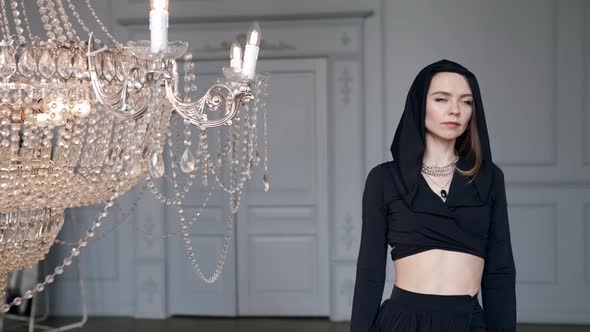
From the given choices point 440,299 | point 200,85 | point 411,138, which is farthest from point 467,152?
point 200,85

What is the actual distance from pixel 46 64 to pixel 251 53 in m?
0.42

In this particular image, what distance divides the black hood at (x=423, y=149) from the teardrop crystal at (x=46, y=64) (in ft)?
2.78

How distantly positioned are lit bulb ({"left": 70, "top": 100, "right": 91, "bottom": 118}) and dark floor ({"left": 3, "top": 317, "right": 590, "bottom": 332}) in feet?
10.1

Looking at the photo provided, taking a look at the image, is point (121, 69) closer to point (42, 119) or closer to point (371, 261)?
point (42, 119)

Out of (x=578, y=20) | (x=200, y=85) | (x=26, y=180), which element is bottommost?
(x=26, y=180)

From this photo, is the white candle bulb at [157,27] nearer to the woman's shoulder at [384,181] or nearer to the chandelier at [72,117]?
the chandelier at [72,117]

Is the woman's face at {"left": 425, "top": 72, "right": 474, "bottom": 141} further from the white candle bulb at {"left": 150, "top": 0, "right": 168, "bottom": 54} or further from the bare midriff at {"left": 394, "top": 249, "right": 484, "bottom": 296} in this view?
the white candle bulb at {"left": 150, "top": 0, "right": 168, "bottom": 54}

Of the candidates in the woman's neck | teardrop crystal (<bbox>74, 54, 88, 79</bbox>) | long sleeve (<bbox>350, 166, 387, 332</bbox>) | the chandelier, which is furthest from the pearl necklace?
teardrop crystal (<bbox>74, 54, 88, 79</bbox>)

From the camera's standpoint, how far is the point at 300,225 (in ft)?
15.6

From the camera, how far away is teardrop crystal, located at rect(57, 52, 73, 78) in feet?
4.80

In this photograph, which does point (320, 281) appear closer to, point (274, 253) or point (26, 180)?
point (274, 253)

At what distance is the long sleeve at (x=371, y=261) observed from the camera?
5.87ft

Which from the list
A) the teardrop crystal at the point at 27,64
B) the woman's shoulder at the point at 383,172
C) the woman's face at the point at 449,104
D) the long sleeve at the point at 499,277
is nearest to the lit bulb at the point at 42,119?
the teardrop crystal at the point at 27,64

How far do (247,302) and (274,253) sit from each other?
379 millimetres
